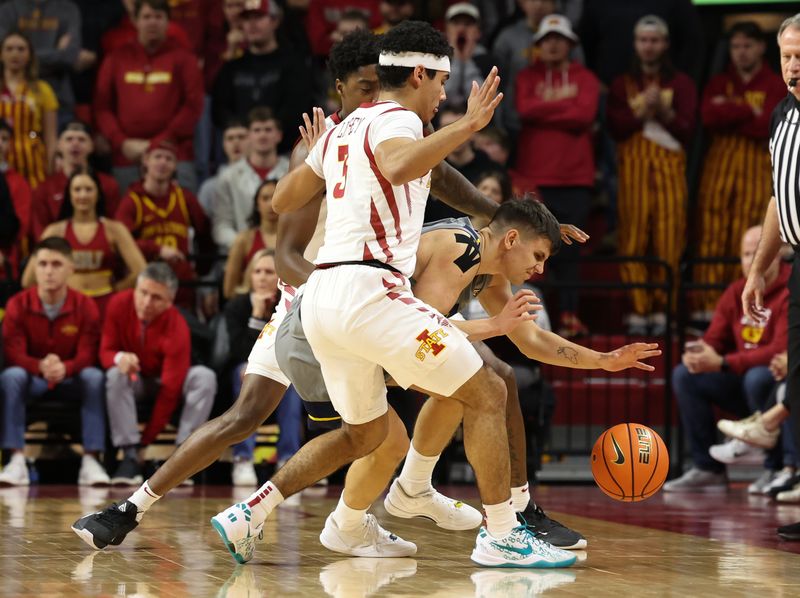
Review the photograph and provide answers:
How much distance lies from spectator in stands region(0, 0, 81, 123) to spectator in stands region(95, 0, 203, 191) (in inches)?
12.9

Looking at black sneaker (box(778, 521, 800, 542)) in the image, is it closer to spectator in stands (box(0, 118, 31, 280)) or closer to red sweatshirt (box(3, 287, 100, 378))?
red sweatshirt (box(3, 287, 100, 378))

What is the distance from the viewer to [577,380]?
10.7m

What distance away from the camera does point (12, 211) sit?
1027cm

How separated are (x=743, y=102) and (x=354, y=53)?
6.01 meters

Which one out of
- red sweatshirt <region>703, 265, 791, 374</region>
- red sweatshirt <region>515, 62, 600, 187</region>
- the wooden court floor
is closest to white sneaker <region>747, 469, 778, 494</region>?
red sweatshirt <region>703, 265, 791, 374</region>

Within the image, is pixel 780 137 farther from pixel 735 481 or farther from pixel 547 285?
pixel 735 481

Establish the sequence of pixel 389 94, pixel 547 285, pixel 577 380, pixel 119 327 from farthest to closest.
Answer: pixel 577 380
pixel 547 285
pixel 119 327
pixel 389 94

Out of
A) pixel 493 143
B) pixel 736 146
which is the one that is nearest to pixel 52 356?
pixel 493 143

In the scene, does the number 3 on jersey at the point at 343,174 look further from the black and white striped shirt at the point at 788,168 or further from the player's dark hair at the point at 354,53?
the black and white striped shirt at the point at 788,168

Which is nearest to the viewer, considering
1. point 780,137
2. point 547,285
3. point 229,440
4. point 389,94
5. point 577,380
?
point 389,94

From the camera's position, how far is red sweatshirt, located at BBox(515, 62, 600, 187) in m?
10.9

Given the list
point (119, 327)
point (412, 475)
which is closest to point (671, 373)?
point (119, 327)

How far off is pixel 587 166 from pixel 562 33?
104 centimetres

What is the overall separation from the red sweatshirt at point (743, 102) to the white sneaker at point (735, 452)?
117 inches
